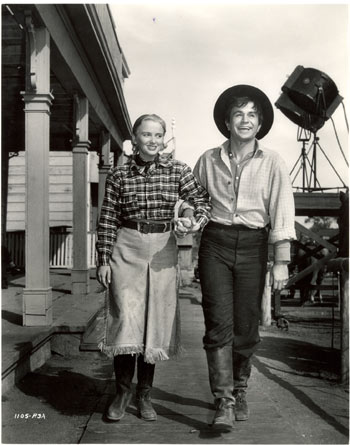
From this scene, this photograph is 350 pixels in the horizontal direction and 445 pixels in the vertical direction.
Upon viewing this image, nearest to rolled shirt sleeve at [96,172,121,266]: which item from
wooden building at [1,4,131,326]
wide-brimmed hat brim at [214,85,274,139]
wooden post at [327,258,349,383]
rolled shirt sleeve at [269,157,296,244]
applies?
wide-brimmed hat brim at [214,85,274,139]

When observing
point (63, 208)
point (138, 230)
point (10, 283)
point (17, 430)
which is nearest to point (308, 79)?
point (10, 283)

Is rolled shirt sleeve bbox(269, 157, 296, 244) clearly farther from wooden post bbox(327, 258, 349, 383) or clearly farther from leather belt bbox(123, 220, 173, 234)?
wooden post bbox(327, 258, 349, 383)

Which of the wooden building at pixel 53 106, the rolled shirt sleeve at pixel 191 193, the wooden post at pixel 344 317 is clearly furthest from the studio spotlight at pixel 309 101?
the rolled shirt sleeve at pixel 191 193

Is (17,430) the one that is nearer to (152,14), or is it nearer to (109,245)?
(109,245)

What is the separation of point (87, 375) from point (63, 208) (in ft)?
39.4

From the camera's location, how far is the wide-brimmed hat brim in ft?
10.7

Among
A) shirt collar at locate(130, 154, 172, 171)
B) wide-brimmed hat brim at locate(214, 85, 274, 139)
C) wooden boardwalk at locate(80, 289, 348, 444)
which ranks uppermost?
wide-brimmed hat brim at locate(214, 85, 274, 139)

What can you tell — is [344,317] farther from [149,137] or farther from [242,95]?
[149,137]

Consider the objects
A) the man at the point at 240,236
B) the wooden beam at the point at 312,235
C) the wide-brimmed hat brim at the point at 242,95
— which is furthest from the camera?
the wooden beam at the point at 312,235

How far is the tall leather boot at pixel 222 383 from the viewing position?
2957 millimetres

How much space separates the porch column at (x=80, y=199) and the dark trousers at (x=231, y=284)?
16.1 ft

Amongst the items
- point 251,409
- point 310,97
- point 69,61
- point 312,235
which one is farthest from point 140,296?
point 312,235

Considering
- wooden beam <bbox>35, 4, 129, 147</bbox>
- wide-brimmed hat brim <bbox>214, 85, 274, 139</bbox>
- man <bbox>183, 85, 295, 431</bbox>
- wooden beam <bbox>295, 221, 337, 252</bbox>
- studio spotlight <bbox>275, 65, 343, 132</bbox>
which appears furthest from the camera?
wooden beam <bbox>295, 221, 337, 252</bbox>

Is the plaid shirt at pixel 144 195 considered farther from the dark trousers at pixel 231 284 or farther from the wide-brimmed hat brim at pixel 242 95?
the wide-brimmed hat brim at pixel 242 95
